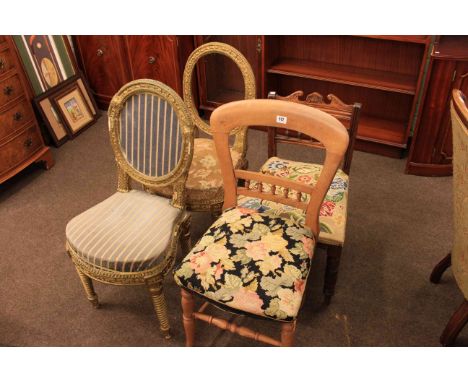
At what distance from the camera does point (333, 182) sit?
1961mm

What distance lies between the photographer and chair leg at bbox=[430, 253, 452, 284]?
202cm

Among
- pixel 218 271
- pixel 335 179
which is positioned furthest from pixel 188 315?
pixel 335 179

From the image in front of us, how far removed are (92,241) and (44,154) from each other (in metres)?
1.53

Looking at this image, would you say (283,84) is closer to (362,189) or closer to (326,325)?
(362,189)

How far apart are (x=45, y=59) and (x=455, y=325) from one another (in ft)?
10.4

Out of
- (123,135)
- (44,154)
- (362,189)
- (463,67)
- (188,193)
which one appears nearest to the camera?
(123,135)

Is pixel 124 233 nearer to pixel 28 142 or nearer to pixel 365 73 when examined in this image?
pixel 28 142

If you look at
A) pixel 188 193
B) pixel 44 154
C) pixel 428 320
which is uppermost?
pixel 188 193

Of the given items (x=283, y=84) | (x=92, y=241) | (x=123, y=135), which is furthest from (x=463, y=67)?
(x=92, y=241)

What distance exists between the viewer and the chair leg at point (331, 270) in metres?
1.76

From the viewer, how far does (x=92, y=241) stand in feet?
5.72

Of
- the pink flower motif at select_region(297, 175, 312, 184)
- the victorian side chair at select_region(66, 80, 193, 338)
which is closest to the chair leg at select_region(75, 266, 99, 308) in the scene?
the victorian side chair at select_region(66, 80, 193, 338)

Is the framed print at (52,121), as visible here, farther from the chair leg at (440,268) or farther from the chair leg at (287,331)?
the chair leg at (440,268)

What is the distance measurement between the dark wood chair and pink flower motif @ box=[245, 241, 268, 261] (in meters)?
0.29
